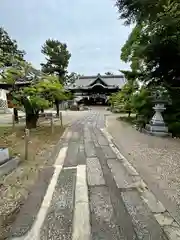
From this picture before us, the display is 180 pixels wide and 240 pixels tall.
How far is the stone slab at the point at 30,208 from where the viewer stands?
3.06 meters

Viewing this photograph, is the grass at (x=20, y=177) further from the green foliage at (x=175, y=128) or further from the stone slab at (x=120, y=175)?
the green foliage at (x=175, y=128)

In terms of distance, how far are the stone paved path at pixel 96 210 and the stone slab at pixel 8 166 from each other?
37.8 inches

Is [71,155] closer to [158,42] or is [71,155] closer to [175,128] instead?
[175,128]

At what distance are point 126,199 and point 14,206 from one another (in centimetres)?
169

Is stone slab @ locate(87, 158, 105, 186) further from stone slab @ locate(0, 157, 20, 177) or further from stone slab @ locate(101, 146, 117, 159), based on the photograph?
stone slab @ locate(0, 157, 20, 177)

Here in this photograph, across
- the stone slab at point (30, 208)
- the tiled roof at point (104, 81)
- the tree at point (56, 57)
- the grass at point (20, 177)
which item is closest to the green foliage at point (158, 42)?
the grass at point (20, 177)

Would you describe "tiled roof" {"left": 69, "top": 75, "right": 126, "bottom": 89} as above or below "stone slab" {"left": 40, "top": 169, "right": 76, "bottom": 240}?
above

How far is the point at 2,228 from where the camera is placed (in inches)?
122

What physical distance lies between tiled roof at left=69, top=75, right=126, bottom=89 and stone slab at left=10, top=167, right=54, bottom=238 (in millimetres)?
35954

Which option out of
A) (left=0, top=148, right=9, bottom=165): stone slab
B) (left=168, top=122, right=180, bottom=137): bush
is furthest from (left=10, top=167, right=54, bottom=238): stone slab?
(left=168, top=122, right=180, bottom=137): bush

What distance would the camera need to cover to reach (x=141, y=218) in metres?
3.31

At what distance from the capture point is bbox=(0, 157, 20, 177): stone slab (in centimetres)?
524

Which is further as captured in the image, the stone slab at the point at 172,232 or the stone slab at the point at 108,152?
the stone slab at the point at 108,152

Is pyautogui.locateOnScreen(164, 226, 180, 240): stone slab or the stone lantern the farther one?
the stone lantern
